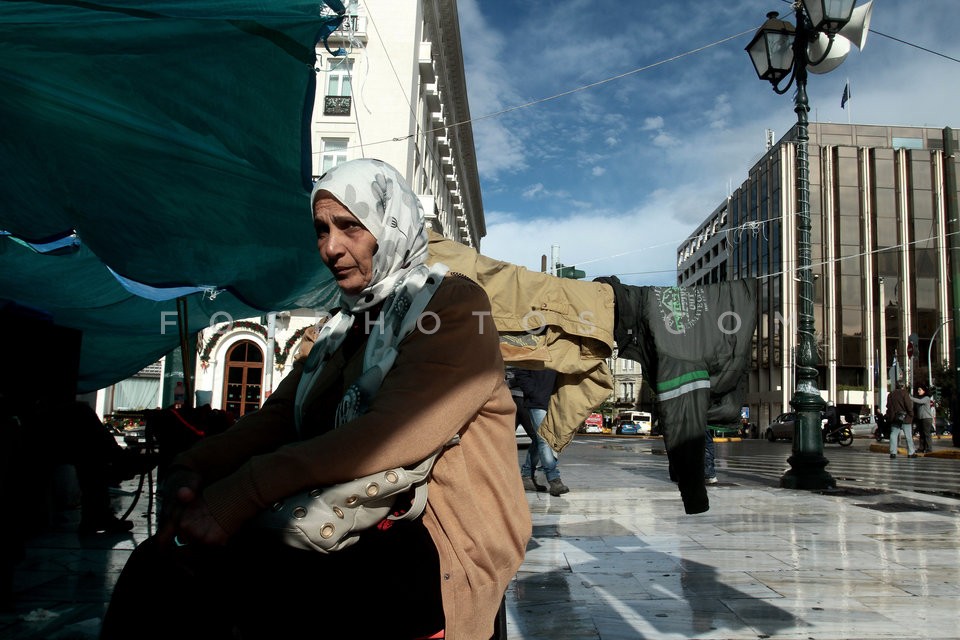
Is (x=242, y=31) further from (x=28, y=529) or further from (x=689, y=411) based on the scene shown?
(x=28, y=529)

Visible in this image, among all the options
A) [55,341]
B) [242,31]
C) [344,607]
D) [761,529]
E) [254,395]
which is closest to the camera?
[344,607]

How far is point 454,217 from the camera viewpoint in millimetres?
47219

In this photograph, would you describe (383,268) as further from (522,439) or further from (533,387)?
(522,439)

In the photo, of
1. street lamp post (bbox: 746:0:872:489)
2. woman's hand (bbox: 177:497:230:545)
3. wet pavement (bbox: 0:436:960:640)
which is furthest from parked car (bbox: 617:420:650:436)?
woman's hand (bbox: 177:497:230:545)

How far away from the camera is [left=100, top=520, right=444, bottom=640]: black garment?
4.10 ft

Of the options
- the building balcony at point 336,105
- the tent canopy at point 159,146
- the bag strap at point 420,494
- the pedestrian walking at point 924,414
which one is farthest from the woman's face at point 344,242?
the building balcony at point 336,105

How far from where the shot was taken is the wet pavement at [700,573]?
3.34m

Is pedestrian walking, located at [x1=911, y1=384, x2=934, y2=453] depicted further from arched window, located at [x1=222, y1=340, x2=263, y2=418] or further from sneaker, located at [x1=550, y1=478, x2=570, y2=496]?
arched window, located at [x1=222, y1=340, x2=263, y2=418]

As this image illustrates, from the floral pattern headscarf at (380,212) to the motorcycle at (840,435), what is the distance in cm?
3164

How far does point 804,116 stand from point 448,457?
387 inches

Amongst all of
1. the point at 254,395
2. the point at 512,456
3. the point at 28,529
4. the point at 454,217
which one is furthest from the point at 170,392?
the point at 454,217

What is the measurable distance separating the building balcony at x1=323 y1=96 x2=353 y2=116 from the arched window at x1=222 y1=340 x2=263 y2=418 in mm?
9699

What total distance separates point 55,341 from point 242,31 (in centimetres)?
388

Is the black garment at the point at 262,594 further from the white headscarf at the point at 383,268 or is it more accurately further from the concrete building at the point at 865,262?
the concrete building at the point at 865,262
